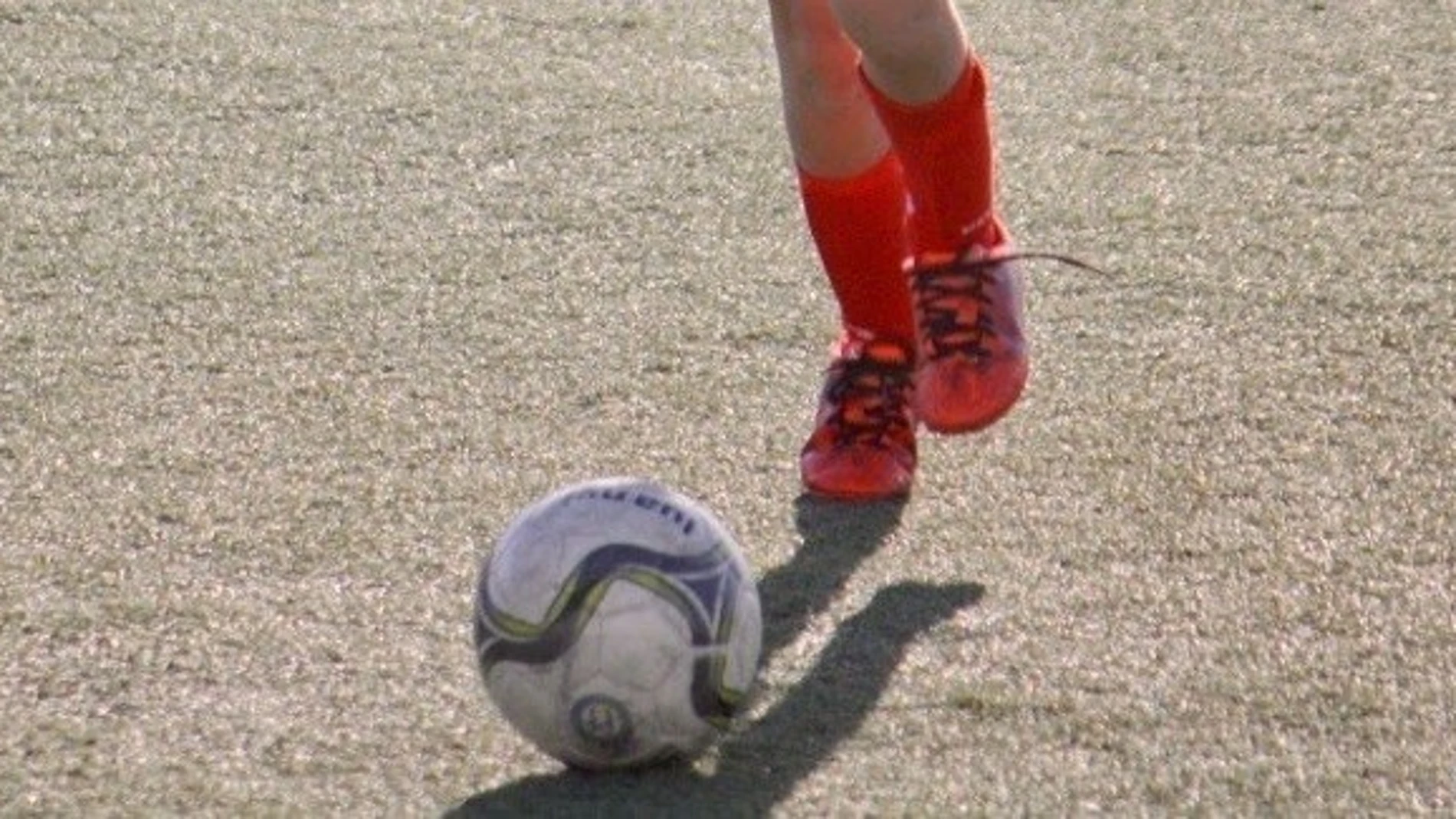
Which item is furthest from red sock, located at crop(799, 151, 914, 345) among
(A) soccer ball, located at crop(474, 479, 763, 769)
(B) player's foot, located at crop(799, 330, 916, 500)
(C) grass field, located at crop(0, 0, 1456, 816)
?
(A) soccer ball, located at crop(474, 479, 763, 769)

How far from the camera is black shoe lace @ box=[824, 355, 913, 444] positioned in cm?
392

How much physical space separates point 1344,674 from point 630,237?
1801 mm

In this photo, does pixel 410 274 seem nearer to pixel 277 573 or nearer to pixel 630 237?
pixel 630 237

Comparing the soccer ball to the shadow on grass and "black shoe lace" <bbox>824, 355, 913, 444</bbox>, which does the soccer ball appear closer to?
the shadow on grass

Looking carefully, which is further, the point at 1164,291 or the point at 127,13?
the point at 127,13

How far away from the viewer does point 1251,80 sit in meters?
5.62

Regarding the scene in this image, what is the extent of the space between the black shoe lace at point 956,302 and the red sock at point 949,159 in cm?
3

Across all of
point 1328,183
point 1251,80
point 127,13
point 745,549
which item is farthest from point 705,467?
point 127,13

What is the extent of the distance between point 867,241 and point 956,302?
175 millimetres

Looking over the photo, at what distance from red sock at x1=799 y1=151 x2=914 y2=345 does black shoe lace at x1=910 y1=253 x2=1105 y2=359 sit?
0.11 m

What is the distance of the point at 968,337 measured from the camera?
3.77 metres

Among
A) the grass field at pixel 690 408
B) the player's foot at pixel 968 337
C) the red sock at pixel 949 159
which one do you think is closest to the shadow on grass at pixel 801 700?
the grass field at pixel 690 408

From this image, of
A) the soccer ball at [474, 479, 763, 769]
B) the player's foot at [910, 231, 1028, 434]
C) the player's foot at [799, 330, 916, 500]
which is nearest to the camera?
the soccer ball at [474, 479, 763, 769]

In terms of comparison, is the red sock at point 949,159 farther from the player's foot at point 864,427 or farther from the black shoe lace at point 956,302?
the player's foot at point 864,427
